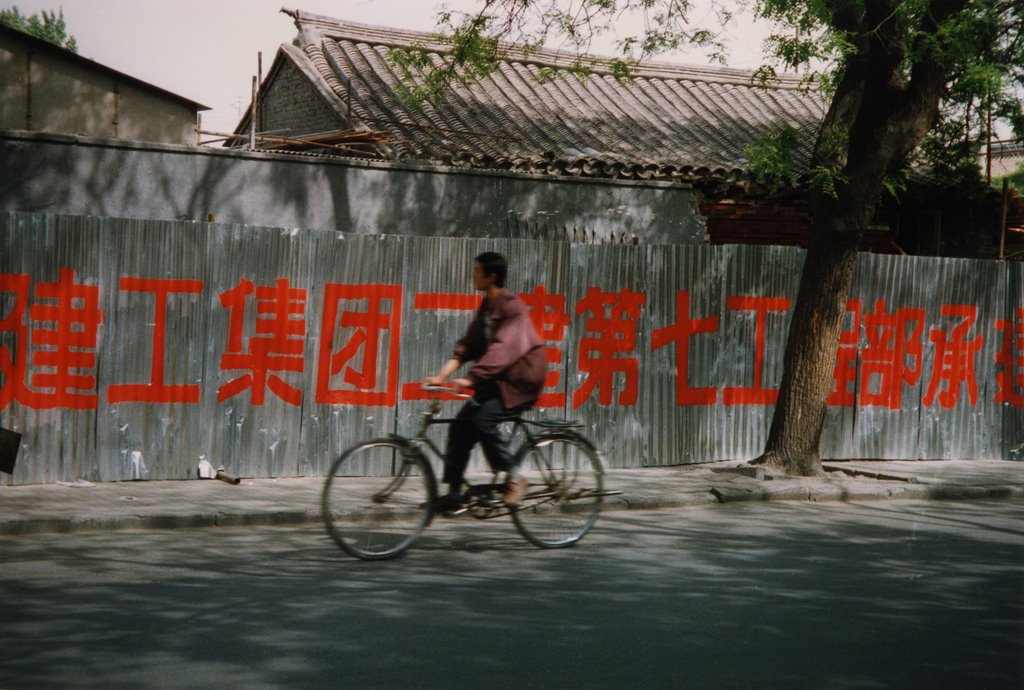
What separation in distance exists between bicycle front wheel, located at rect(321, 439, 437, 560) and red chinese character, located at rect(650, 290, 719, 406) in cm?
511

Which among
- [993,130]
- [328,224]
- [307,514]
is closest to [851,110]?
[993,130]

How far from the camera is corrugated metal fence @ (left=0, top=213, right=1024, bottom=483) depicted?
9.62 meters

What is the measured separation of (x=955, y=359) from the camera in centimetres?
1332

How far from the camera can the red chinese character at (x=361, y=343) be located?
10.5 m

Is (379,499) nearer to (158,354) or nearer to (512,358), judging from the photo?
(512,358)

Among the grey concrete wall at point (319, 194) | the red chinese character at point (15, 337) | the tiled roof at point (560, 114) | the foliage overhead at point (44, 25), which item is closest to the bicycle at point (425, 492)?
the red chinese character at point (15, 337)

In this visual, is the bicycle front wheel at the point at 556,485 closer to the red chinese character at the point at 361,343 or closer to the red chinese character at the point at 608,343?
the red chinese character at the point at 361,343

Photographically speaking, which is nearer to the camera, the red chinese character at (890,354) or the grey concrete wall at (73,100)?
the red chinese character at (890,354)

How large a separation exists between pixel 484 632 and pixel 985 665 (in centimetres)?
230

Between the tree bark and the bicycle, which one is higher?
the tree bark

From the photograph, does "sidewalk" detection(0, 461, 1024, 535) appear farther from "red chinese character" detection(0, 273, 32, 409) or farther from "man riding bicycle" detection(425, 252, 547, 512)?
"man riding bicycle" detection(425, 252, 547, 512)

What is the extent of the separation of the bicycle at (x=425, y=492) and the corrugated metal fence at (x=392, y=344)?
312 centimetres

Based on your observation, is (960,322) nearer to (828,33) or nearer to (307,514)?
(828,33)

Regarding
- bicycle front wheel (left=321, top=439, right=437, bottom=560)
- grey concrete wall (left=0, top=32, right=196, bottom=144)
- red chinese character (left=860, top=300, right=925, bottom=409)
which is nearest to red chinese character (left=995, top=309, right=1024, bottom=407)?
red chinese character (left=860, top=300, right=925, bottom=409)
